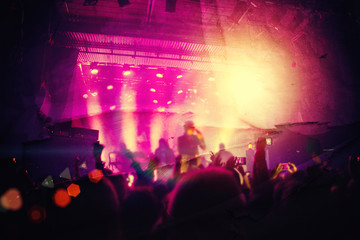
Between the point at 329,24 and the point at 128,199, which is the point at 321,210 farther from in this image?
the point at 329,24

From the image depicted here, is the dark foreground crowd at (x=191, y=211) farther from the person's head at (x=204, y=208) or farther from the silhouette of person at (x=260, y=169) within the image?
the silhouette of person at (x=260, y=169)

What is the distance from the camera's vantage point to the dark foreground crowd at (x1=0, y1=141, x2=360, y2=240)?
116cm

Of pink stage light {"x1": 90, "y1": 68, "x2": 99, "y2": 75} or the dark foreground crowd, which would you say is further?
pink stage light {"x1": 90, "y1": 68, "x2": 99, "y2": 75}

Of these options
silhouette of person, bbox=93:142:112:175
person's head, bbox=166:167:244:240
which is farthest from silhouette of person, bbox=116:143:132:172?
person's head, bbox=166:167:244:240

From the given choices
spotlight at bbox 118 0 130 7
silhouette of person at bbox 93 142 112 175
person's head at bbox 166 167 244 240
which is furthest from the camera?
spotlight at bbox 118 0 130 7

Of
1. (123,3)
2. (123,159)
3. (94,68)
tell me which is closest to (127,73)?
(94,68)

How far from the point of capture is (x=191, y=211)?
1.33 metres

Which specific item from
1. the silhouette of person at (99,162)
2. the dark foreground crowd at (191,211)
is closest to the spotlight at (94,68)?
the silhouette of person at (99,162)

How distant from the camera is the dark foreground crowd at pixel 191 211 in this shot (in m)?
1.16

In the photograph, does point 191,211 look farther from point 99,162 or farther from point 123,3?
point 123,3

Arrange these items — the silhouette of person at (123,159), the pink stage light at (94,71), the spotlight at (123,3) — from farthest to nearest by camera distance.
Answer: the silhouette of person at (123,159), the pink stage light at (94,71), the spotlight at (123,3)

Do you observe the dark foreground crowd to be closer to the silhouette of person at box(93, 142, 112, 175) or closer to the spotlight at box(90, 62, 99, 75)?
the silhouette of person at box(93, 142, 112, 175)

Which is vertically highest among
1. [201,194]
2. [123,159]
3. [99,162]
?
[99,162]

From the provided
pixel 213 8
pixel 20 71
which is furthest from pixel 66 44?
pixel 213 8
